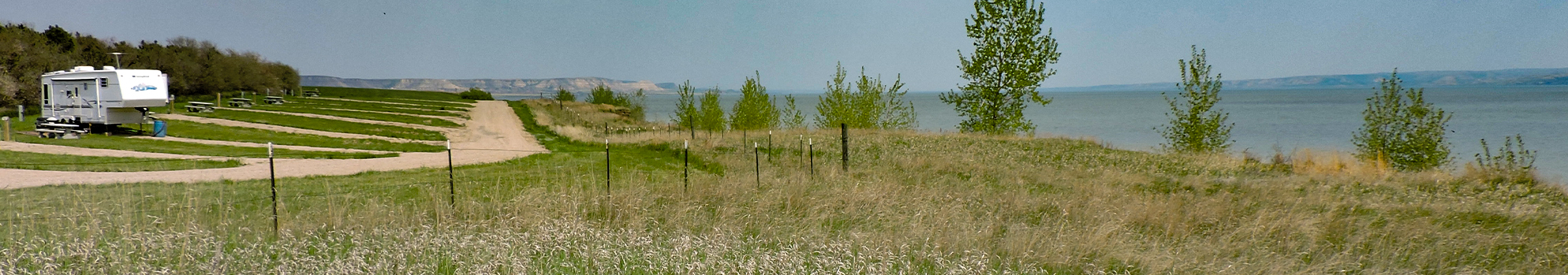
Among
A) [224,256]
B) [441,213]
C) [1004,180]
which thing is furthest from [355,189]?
[1004,180]

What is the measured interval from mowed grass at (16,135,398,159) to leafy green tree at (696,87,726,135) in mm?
19125

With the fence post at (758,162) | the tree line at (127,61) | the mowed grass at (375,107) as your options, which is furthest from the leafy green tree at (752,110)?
the tree line at (127,61)

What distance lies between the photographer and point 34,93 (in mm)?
36719

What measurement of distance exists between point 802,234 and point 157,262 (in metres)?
5.69

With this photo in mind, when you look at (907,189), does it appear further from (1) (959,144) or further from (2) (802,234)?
(1) (959,144)

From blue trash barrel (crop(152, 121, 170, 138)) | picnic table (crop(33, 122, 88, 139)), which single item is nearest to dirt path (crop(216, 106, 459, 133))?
blue trash barrel (crop(152, 121, 170, 138))

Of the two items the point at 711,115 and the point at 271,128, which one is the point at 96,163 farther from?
the point at 711,115

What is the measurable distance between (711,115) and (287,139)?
18.6 metres

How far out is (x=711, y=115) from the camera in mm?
40312

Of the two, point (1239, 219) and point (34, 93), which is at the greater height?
point (34, 93)

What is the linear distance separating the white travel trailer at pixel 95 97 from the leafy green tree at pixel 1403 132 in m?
37.5

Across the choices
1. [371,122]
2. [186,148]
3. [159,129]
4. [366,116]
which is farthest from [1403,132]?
[366,116]

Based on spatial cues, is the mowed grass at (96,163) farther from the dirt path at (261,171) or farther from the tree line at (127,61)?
the tree line at (127,61)

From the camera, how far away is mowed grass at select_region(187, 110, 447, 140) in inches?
1248
